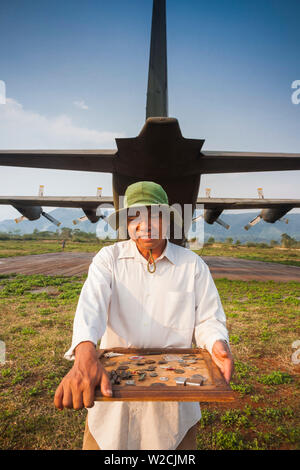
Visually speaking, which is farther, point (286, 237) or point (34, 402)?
point (286, 237)

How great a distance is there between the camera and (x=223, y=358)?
1311 millimetres

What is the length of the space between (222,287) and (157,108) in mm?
7484

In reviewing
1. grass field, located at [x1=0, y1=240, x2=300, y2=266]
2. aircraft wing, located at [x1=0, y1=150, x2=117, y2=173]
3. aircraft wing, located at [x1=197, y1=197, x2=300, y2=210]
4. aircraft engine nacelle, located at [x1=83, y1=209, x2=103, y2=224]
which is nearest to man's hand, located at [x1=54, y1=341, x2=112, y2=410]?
Result: aircraft wing, located at [x1=0, y1=150, x2=117, y2=173]

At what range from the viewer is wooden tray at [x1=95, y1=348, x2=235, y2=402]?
3.42 ft

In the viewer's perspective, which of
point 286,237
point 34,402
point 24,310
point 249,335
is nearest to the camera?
point 34,402

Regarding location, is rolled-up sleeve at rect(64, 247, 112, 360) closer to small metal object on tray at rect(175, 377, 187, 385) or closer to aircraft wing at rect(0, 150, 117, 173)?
small metal object on tray at rect(175, 377, 187, 385)

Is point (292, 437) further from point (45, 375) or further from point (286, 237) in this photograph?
point (286, 237)

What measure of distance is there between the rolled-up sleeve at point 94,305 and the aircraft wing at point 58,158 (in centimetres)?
351

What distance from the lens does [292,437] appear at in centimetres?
247

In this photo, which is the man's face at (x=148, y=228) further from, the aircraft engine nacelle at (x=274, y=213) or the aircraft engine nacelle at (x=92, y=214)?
the aircraft engine nacelle at (x=92, y=214)

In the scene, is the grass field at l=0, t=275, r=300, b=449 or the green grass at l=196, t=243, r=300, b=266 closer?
the grass field at l=0, t=275, r=300, b=449

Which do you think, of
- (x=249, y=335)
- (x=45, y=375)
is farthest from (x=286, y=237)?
(x=45, y=375)
